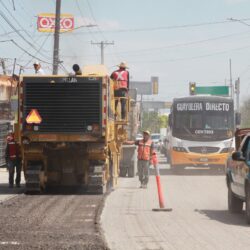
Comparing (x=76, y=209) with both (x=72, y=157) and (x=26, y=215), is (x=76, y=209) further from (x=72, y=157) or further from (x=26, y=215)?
(x=72, y=157)

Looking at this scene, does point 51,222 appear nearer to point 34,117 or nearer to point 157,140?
point 34,117

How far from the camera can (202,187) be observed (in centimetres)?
2741

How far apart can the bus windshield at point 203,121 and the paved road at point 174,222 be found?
1008 cm

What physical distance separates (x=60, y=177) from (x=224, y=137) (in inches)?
508

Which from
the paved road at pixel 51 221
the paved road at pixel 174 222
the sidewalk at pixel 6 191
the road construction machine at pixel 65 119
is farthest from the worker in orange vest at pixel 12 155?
the paved road at pixel 174 222

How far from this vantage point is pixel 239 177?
16312 millimetres

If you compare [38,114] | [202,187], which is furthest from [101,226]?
[202,187]

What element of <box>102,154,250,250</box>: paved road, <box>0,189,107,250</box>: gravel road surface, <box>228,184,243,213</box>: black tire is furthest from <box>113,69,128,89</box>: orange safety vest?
<box>228,184,243,213</box>: black tire

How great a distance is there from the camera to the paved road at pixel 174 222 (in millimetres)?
12391

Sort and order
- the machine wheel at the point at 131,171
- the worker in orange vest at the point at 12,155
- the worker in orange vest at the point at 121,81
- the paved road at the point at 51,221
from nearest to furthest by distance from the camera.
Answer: the paved road at the point at 51,221
the worker in orange vest at the point at 121,81
the worker in orange vest at the point at 12,155
the machine wheel at the point at 131,171

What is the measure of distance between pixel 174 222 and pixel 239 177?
171 centimetres

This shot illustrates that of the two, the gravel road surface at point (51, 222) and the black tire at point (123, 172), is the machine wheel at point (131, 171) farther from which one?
the gravel road surface at point (51, 222)

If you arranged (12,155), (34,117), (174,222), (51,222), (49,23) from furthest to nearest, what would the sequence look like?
(49,23) < (12,155) < (34,117) < (174,222) < (51,222)

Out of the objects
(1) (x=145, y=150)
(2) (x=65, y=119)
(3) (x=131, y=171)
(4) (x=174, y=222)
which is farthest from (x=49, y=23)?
(4) (x=174, y=222)
